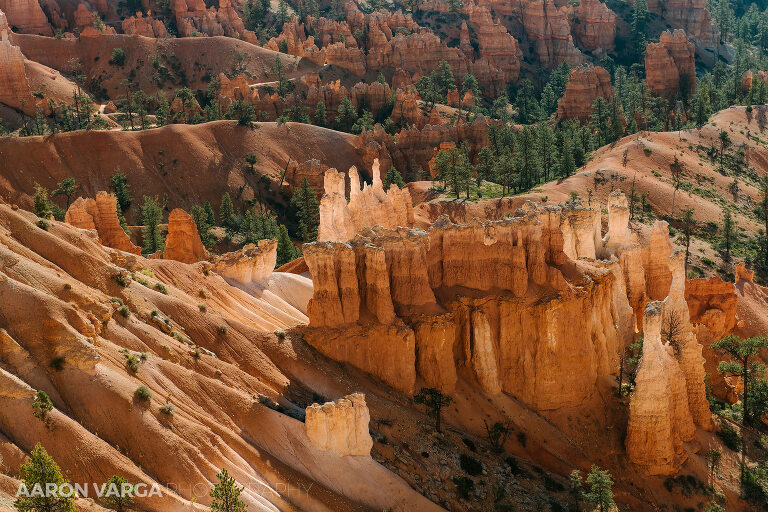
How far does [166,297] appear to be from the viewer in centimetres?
4928

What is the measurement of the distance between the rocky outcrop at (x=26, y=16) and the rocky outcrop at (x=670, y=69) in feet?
317

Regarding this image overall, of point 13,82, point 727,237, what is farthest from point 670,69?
point 13,82

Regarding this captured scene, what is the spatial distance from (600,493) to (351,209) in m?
28.6

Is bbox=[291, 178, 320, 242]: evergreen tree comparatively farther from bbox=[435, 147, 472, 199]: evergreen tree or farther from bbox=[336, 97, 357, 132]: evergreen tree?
bbox=[336, 97, 357, 132]: evergreen tree

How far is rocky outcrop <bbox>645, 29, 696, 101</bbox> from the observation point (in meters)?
162

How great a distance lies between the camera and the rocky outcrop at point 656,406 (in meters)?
52.7

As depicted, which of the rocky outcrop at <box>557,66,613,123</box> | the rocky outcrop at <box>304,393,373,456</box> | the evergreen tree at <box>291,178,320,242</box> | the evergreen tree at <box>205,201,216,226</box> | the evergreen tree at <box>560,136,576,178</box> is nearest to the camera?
the rocky outcrop at <box>304,393,373,456</box>

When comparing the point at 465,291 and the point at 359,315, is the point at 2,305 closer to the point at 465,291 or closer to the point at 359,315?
the point at 359,315

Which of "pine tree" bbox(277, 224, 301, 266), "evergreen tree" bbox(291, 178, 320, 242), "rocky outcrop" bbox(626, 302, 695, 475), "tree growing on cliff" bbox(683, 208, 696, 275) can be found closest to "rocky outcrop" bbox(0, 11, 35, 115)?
"evergreen tree" bbox(291, 178, 320, 242)

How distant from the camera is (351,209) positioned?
2734 inches

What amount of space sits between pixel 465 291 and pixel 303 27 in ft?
464

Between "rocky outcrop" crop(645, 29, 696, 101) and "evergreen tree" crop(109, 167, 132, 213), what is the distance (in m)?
86.9

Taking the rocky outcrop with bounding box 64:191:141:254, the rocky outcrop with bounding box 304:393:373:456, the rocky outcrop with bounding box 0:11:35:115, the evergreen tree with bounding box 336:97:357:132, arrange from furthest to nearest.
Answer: the evergreen tree with bounding box 336:97:357:132
the rocky outcrop with bounding box 0:11:35:115
the rocky outcrop with bounding box 64:191:141:254
the rocky outcrop with bounding box 304:393:373:456

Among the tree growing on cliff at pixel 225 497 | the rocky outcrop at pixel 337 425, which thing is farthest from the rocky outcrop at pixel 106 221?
the tree growing on cliff at pixel 225 497
